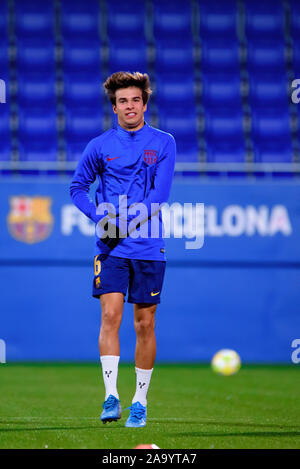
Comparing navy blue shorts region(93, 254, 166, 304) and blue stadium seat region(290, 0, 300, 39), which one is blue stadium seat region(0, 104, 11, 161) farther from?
navy blue shorts region(93, 254, 166, 304)

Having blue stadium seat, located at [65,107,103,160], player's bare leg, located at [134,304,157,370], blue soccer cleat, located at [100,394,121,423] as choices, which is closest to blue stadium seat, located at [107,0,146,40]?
blue stadium seat, located at [65,107,103,160]

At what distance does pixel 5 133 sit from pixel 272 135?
402cm

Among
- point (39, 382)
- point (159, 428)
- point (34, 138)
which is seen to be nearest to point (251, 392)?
point (39, 382)

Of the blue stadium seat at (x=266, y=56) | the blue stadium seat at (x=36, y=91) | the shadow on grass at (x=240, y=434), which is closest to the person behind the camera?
the shadow on grass at (x=240, y=434)

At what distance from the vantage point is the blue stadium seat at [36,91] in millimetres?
12867

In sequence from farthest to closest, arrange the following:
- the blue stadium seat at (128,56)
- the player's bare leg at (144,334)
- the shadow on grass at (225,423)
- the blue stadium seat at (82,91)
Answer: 1. the blue stadium seat at (128,56)
2. the blue stadium seat at (82,91)
3. the shadow on grass at (225,423)
4. the player's bare leg at (144,334)

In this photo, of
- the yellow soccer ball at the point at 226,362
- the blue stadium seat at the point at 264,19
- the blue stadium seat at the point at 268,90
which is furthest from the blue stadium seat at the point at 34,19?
the yellow soccer ball at the point at 226,362

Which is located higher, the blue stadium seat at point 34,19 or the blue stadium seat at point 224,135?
the blue stadium seat at point 34,19

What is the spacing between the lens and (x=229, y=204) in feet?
35.4

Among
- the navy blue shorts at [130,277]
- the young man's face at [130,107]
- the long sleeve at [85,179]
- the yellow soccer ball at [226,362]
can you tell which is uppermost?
the young man's face at [130,107]

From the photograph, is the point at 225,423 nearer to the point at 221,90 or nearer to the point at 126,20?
the point at 221,90

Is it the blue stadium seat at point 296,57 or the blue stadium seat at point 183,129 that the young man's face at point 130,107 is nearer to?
the blue stadium seat at point 183,129

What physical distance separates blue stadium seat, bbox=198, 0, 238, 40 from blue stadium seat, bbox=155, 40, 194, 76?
0.44 metres

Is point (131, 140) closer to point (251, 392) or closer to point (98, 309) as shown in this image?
point (251, 392)
